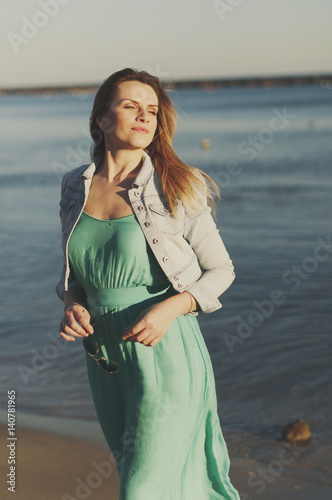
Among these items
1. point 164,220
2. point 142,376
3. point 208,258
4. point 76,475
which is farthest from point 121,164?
point 76,475

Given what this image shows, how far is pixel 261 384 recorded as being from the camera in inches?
217

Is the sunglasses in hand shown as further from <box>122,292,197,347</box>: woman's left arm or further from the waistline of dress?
<box>122,292,197,347</box>: woman's left arm

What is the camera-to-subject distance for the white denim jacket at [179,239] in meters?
2.34

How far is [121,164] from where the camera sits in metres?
2.55

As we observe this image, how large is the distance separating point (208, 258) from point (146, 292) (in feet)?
0.80

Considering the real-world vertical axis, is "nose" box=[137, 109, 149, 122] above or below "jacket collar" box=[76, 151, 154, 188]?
above

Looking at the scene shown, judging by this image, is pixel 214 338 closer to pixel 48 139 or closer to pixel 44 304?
pixel 44 304

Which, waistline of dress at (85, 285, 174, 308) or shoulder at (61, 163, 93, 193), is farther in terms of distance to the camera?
shoulder at (61, 163, 93, 193)

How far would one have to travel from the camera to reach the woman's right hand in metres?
2.32

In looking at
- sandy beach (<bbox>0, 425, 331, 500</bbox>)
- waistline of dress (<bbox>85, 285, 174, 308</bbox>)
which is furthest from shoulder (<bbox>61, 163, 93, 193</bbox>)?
sandy beach (<bbox>0, 425, 331, 500</bbox>)

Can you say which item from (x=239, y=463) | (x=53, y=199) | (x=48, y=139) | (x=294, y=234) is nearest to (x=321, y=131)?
(x=48, y=139)

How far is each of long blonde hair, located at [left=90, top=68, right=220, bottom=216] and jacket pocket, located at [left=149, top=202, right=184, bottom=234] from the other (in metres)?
0.03

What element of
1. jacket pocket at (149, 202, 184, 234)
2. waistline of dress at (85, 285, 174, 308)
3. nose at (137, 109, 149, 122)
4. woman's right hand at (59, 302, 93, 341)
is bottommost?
woman's right hand at (59, 302, 93, 341)

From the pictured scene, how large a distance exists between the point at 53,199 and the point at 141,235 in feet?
41.4
